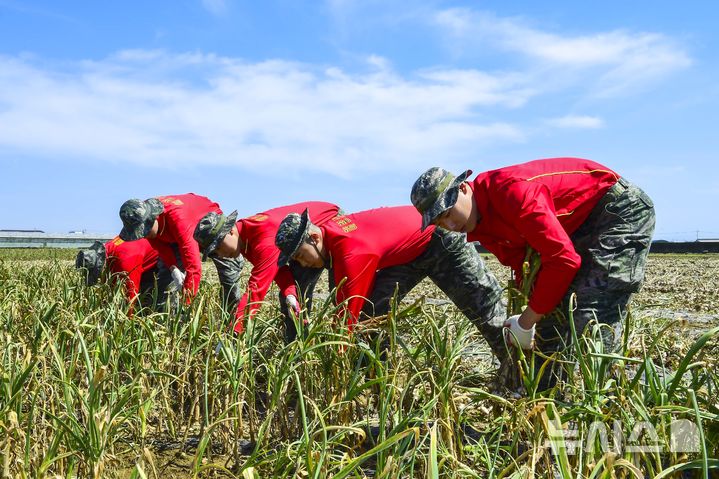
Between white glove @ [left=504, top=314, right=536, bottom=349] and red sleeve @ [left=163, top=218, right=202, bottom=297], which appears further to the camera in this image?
red sleeve @ [left=163, top=218, right=202, bottom=297]

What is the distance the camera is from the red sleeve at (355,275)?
12.4ft

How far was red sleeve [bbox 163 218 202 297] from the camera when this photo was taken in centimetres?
538

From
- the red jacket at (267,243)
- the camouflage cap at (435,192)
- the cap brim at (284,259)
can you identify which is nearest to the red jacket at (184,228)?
the red jacket at (267,243)

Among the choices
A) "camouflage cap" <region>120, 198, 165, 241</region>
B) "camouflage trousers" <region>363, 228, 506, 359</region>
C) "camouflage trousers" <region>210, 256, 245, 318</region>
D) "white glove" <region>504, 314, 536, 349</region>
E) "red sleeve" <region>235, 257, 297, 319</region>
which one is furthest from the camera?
"camouflage trousers" <region>210, 256, 245, 318</region>

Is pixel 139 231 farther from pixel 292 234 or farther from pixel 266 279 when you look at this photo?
pixel 292 234

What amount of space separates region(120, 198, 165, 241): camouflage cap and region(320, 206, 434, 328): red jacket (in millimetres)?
2111

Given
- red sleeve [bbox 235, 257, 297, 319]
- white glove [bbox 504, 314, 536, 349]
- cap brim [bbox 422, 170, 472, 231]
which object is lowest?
white glove [bbox 504, 314, 536, 349]

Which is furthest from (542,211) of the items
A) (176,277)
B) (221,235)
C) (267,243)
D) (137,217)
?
(176,277)

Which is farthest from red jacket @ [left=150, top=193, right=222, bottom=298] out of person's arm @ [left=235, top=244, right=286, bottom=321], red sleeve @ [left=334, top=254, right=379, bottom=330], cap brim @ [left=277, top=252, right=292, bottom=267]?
red sleeve @ [left=334, top=254, right=379, bottom=330]

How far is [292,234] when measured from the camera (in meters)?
4.04

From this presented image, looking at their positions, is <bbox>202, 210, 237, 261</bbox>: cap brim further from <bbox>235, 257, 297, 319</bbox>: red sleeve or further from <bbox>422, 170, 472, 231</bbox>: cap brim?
<bbox>422, 170, 472, 231</bbox>: cap brim

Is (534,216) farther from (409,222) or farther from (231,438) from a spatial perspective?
(231,438)

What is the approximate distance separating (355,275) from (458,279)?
0.75 metres

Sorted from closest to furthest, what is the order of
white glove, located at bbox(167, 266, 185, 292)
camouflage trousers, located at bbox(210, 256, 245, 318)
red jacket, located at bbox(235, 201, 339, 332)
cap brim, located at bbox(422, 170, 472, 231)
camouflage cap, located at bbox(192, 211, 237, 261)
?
cap brim, located at bbox(422, 170, 472, 231) → red jacket, located at bbox(235, 201, 339, 332) → camouflage cap, located at bbox(192, 211, 237, 261) → white glove, located at bbox(167, 266, 185, 292) → camouflage trousers, located at bbox(210, 256, 245, 318)
